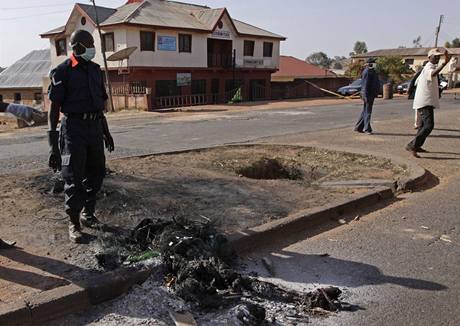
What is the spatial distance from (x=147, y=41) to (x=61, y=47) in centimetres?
978

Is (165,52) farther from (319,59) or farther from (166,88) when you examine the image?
(319,59)

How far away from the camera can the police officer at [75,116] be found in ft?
14.2

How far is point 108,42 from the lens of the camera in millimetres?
31172

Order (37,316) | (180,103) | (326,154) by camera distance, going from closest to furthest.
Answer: (37,316) < (326,154) < (180,103)

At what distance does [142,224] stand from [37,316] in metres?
1.39

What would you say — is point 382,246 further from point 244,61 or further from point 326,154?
point 244,61

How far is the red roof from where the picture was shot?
174 feet

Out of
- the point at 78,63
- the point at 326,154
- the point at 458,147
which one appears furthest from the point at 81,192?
the point at 458,147

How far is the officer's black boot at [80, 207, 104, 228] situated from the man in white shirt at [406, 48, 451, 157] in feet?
20.8

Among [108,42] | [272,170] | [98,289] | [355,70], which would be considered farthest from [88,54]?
[355,70]

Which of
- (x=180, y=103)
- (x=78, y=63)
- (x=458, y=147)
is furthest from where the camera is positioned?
(x=180, y=103)

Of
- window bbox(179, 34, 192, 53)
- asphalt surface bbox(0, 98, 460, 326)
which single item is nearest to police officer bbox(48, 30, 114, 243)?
asphalt surface bbox(0, 98, 460, 326)

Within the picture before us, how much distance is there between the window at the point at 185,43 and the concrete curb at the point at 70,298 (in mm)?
30284

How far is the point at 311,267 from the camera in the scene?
13.7ft
